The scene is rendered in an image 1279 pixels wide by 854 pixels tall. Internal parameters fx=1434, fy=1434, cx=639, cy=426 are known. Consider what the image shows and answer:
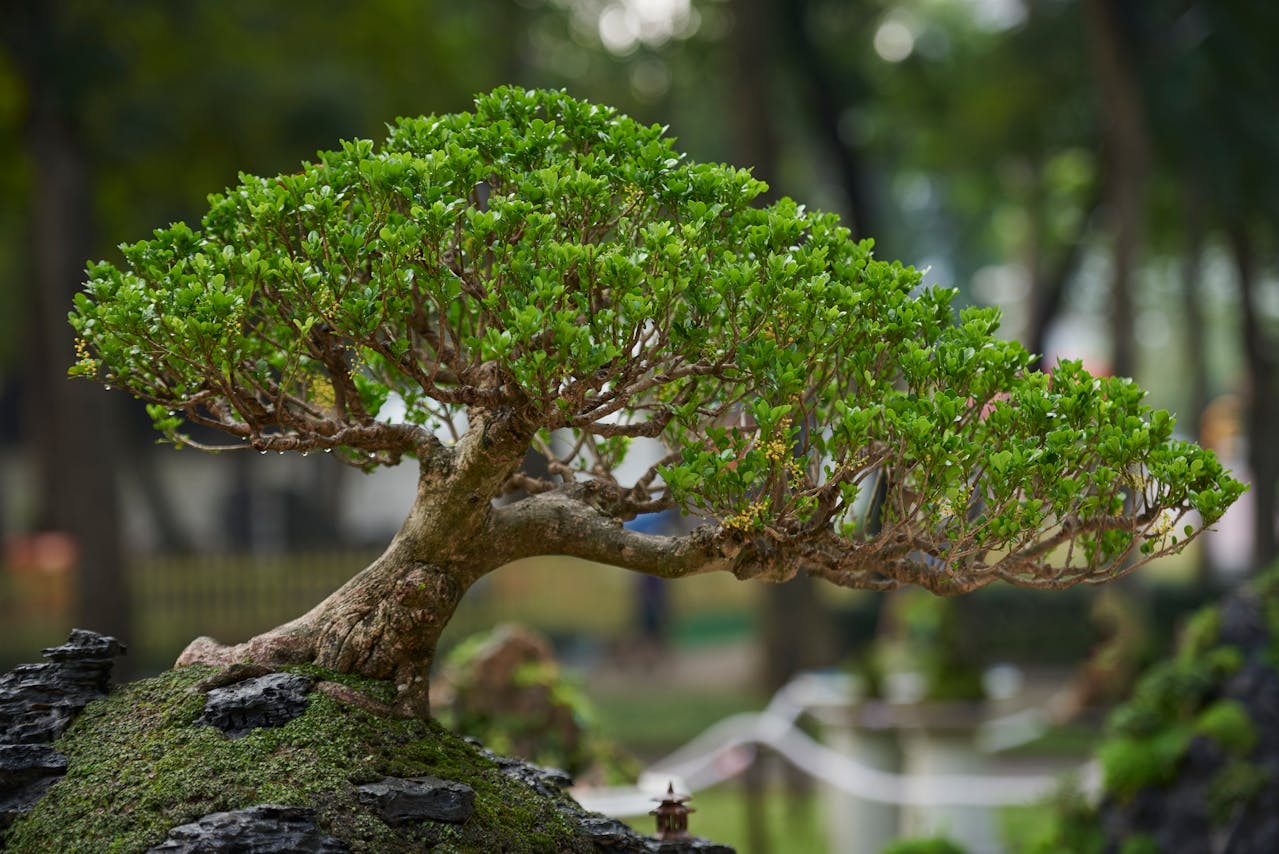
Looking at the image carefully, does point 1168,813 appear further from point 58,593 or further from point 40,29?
point 58,593

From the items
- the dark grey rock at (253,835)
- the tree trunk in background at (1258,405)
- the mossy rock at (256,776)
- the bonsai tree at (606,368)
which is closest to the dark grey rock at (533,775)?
the mossy rock at (256,776)

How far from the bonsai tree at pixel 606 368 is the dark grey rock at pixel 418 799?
413 millimetres

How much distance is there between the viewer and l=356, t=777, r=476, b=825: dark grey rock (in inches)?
162

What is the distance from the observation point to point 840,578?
15.9 feet

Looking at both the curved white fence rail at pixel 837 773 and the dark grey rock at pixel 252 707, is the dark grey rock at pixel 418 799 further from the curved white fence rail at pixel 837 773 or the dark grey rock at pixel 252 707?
the curved white fence rail at pixel 837 773

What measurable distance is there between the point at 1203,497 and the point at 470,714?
16.7 ft

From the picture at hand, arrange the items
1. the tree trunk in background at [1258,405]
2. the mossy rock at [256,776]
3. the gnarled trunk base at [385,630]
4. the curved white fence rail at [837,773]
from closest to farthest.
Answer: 1. the mossy rock at [256,776]
2. the gnarled trunk base at [385,630]
3. the curved white fence rail at [837,773]
4. the tree trunk in background at [1258,405]

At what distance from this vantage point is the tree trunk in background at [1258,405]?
20000mm

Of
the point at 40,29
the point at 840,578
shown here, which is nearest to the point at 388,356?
the point at 840,578

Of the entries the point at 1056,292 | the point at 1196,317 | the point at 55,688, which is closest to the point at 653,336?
the point at 55,688

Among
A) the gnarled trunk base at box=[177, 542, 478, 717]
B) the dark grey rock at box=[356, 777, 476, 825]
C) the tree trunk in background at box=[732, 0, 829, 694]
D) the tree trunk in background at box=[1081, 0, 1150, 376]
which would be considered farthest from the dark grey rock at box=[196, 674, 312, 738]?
the tree trunk in background at box=[1081, 0, 1150, 376]

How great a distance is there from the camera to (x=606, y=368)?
4.12m

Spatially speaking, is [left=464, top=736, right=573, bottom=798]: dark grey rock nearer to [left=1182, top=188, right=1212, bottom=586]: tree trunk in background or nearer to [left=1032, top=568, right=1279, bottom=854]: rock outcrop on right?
[left=1032, top=568, right=1279, bottom=854]: rock outcrop on right

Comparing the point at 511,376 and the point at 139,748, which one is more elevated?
the point at 511,376
